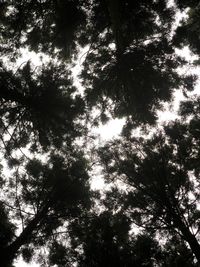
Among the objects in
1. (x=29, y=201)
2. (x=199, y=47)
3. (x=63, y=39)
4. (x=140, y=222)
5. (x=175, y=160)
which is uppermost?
(x=63, y=39)

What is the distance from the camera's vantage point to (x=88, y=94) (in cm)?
1070

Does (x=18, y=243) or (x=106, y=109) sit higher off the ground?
(x=106, y=109)

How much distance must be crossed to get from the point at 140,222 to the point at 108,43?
724 cm

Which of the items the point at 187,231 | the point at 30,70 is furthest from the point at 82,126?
the point at 187,231

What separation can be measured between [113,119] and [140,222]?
14.0 ft

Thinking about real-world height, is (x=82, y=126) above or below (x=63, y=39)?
below

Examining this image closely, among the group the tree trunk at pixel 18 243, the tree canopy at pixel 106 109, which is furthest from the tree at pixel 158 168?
the tree trunk at pixel 18 243

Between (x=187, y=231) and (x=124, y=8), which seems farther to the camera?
(x=124, y=8)

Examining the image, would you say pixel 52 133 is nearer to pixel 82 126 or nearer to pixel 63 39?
pixel 82 126

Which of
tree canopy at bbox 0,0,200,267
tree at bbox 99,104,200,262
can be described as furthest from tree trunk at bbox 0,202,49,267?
tree at bbox 99,104,200,262

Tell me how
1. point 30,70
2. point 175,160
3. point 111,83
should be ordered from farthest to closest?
point 175,160 < point 111,83 < point 30,70

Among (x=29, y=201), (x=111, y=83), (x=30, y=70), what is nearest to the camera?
(x=30, y=70)

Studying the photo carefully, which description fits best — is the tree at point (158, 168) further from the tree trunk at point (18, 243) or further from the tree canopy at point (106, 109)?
the tree trunk at point (18, 243)

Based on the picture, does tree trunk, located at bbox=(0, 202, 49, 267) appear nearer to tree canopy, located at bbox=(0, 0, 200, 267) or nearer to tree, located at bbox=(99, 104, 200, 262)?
tree canopy, located at bbox=(0, 0, 200, 267)
